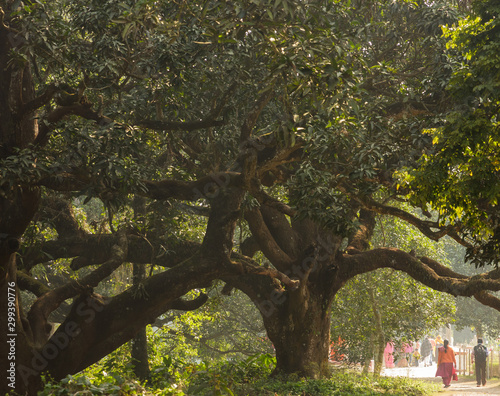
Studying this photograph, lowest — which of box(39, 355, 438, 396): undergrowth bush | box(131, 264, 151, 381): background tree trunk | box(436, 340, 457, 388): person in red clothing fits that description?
box(39, 355, 438, 396): undergrowth bush

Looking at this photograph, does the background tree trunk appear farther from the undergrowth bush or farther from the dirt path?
the dirt path

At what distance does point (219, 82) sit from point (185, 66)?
3.82 ft

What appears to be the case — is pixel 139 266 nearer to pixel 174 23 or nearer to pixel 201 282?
Answer: pixel 201 282

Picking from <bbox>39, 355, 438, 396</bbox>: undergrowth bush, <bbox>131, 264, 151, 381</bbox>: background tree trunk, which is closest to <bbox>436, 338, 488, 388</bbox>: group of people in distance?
<bbox>39, 355, 438, 396</bbox>: undergrowth bush

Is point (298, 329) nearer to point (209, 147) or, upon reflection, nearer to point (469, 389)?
point (209, 147)

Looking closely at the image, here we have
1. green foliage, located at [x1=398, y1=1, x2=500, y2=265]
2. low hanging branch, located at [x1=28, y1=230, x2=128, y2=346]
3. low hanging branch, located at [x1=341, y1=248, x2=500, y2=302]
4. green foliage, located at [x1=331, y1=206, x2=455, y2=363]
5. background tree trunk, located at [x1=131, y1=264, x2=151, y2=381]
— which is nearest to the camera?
green foliage, located at [x1=398, y1=1, x2=500, y2=265]

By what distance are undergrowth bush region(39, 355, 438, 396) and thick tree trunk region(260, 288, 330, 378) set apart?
1.55 feet

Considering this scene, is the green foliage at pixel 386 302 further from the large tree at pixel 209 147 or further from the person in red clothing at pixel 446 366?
the person in red clothing at pixel 446 366

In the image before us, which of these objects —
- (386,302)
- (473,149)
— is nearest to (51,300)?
(473,149)

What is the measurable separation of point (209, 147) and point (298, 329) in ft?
14.7

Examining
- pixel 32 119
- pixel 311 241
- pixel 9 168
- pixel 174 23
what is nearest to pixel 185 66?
pixel 174 23

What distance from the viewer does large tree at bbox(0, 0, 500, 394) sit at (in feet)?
26.9

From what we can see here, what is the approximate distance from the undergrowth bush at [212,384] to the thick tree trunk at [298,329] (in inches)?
18.6

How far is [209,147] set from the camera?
12.0 m
